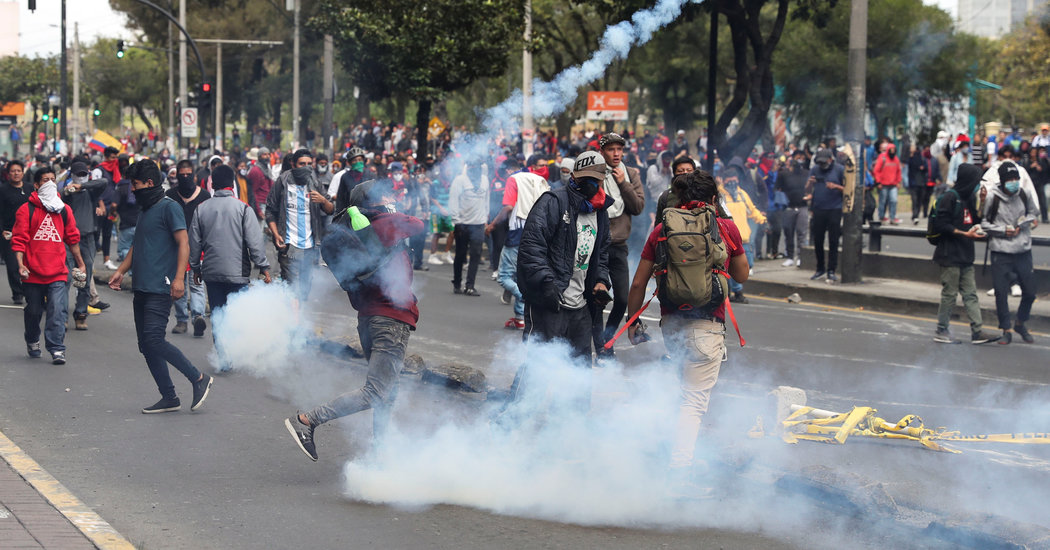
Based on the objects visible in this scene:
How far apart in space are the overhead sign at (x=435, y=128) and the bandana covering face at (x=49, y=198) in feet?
34.3

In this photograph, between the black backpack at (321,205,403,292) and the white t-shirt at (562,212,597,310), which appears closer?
the black backpack at (321,205,403,292)

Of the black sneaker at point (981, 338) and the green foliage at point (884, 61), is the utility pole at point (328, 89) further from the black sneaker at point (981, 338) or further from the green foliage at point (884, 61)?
the black sneaker at point (981, 338)

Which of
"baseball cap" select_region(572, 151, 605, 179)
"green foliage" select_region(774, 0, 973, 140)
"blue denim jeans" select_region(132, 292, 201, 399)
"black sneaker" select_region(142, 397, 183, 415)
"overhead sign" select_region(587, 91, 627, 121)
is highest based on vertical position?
"green foliage" select_region(774, 0, 973, 140)

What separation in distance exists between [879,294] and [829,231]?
1586mm

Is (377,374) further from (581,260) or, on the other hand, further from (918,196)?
(918,196)

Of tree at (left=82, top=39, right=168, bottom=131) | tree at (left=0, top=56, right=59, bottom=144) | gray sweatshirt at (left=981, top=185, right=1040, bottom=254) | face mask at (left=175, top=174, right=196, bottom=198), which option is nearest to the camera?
face mask at (left=175, top=174, right=196, bottom=198)

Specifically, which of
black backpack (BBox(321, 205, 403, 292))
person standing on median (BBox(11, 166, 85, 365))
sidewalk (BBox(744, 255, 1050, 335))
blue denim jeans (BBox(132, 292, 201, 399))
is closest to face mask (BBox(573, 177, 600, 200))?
black backpack (BBox(321, 205, 403, 292))

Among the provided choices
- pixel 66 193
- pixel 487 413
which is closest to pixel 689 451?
pixel 487 413

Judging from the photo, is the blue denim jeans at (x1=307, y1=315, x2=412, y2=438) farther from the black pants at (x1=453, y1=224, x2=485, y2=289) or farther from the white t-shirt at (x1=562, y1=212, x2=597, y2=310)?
the black pants at (x1=453, y1=224, x2=485, y2=289)

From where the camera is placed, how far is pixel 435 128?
2005 centimetres

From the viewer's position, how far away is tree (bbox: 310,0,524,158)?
15742mm

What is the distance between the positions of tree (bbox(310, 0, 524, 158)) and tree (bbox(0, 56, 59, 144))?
62235 mm

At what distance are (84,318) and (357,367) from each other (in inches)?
151

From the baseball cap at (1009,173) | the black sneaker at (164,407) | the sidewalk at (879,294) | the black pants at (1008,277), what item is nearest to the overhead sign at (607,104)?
the sidewalk at (879,294)
